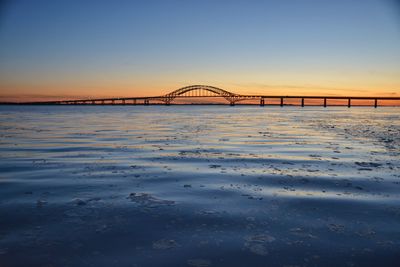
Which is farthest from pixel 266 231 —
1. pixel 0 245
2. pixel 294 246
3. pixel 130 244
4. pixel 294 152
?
pixel 294 152

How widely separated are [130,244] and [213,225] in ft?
4.12

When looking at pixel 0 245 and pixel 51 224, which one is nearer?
pixel 0 245

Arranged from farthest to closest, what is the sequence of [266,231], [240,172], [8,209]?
[240,172] < [8,209] < [266,231]

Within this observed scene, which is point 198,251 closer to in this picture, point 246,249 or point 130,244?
point 246,249

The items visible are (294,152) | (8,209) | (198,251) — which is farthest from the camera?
(294,152)

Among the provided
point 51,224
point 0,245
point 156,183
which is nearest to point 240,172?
point 156,183

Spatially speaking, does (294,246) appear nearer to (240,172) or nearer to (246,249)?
(246,249)

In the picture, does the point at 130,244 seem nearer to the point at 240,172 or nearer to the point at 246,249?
the point at 246,249

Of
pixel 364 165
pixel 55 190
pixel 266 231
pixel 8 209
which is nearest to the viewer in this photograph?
pixel 266 231

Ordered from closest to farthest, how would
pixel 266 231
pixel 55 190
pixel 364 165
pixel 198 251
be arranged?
pixel 198 251, pixel 266 231, pixel 55 190, pixel 364 165

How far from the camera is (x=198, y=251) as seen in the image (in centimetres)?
379

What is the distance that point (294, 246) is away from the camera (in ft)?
12.9

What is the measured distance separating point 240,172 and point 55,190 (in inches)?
177

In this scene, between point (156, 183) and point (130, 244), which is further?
point (156, 183)
